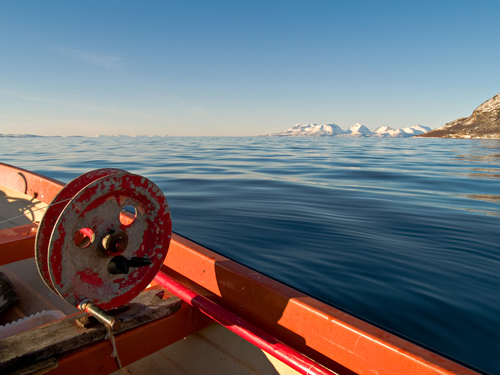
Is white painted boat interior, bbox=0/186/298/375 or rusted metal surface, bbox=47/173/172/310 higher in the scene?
rusted metal surface, bbox=47/173/172/310

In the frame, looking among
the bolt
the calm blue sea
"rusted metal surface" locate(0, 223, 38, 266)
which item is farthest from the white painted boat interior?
the calm blue sea

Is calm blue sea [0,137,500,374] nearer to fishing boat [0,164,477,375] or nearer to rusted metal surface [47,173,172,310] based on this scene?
fishing boat [0,164,477,375]

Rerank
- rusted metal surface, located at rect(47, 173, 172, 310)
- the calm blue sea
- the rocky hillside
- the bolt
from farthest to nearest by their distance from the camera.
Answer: the rocky hillside < the calm blue sea < the bolt < rusted metal surface, located at rect(47, 173, 172, 310)

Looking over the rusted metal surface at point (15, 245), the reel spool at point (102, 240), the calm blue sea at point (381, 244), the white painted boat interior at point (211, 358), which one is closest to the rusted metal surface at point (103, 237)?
the reel spool at point (102, 240)

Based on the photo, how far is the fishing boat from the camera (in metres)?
1.65

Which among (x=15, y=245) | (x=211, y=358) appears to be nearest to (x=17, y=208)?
(x=15, y=245)

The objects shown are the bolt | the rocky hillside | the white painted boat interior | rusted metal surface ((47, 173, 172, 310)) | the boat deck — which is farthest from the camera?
the rocky hillside

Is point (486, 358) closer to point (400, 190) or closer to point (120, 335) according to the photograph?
point (120, 335)

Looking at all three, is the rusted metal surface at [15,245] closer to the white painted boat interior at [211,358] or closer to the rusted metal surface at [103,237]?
the white painted boat interior at [211,358]

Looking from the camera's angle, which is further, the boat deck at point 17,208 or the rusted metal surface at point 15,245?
the boat deck at point 17,208

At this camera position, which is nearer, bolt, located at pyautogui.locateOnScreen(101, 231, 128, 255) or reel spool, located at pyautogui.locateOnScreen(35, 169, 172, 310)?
reel spool, located at pyautogui.locateOnScreen(35, 169, 172, 310)

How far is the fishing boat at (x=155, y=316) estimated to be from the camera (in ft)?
5.41

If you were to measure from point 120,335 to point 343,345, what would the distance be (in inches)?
50.9

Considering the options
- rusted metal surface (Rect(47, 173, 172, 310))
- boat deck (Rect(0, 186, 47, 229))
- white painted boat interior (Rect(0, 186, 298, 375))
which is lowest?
white painted boat interior (Rect(0, 186, 298, 375))
